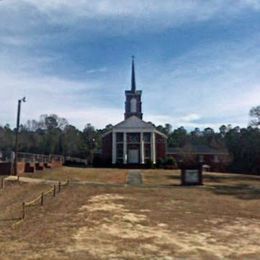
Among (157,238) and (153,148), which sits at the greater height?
(153,148)

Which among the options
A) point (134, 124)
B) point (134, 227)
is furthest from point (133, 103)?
point (134, 227)

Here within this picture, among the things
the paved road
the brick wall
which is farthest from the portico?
the paved road

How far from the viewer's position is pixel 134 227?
1841cm

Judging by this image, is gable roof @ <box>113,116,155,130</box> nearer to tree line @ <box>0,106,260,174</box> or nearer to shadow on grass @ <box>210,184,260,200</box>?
tree line @ <box>0,106,260,174</box>

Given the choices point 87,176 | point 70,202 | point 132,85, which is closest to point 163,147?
point 132,85

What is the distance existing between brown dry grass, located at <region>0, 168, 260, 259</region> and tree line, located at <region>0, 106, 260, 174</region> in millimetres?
40127

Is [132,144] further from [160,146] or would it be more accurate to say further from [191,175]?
[191,175]

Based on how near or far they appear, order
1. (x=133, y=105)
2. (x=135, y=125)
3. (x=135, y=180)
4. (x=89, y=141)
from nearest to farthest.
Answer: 1. (x=135, y=180)
2. (x=135, y=125)
3. (x=133, y=105)
4. (x=89, y=141)

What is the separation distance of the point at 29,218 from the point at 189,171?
19.4 metres

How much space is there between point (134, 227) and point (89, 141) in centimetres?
9977

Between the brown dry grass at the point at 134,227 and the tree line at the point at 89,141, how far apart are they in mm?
40127

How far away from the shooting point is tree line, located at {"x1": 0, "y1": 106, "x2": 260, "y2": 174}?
8562 centimetres

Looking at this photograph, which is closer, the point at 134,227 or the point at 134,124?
the point at 134,227

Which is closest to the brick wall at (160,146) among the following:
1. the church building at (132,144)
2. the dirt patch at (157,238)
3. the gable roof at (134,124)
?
the church building at (132,144)
